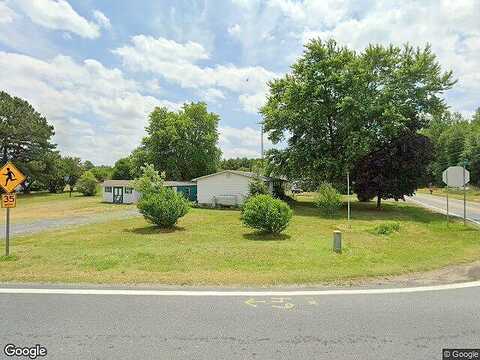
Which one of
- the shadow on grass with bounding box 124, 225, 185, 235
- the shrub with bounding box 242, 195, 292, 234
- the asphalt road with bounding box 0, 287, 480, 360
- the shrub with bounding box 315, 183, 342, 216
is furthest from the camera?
the shrub with bounding box 315, 183, 342, 216

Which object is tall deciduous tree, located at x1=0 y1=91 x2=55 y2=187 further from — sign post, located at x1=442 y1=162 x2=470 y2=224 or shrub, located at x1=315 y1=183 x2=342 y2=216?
sign post, located at x1=442 y1=162 x2=470 y2=224

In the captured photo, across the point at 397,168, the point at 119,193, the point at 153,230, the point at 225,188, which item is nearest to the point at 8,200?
the point at 153,230

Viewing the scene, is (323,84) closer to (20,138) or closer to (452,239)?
(452,239)

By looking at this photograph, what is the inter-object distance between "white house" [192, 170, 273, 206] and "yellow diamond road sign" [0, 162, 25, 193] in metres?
24.1

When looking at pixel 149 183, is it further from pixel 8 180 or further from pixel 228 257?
pixel 228 257

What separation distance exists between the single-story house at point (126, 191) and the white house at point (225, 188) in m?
5.61

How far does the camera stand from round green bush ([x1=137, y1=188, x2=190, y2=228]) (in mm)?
17219

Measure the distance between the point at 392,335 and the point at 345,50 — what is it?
31.4 metres

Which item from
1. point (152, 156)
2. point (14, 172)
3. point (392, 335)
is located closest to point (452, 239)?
point (392, 335)

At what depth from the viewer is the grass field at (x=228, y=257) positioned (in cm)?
810

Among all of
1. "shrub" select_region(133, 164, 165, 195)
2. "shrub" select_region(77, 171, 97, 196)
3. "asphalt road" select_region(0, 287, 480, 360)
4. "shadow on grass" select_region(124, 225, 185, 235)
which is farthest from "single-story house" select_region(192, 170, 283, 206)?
"shrub" select_region(77, 171, 97, 196)

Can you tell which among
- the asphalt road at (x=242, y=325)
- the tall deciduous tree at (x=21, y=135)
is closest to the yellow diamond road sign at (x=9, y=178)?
the asphalt road at (x=242, y=325)

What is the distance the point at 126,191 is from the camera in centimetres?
4347

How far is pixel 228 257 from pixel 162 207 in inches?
297
